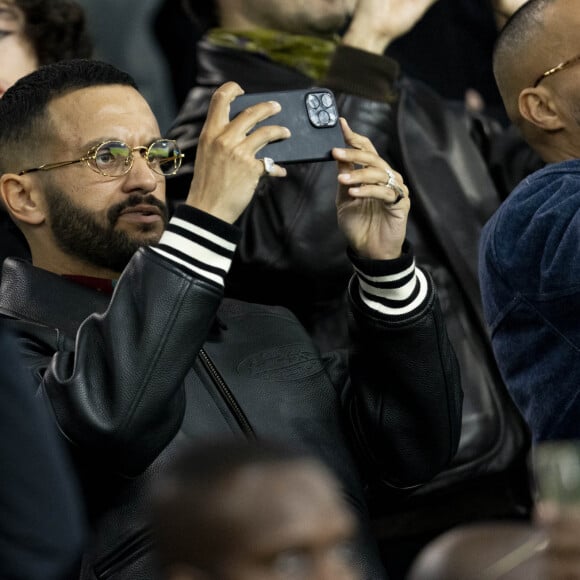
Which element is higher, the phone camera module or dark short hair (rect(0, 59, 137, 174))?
the phone camera module

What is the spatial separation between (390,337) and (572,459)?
966 mm

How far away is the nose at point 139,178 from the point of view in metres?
3.12

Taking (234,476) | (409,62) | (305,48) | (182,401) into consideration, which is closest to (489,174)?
(305,48)

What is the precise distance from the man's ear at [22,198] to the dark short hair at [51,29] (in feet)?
2.62

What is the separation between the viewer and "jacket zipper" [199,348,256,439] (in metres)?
2.92

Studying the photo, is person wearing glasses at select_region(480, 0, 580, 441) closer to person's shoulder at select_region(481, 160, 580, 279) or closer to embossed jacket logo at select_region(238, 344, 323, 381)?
person's shoulder at select_region(481, 160, 580, 279)

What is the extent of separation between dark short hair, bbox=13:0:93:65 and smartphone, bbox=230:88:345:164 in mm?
1168

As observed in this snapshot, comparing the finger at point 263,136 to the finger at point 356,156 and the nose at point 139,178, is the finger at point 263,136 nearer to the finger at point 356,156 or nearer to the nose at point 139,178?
the finger at point 356,156

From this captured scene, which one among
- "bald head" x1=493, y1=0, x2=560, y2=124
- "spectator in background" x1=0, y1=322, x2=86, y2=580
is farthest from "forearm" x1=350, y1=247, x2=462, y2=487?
"spectator in background" x1=0, y1=322, x2=86, y2=580

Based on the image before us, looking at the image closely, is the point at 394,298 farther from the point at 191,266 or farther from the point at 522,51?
the point at 522,51

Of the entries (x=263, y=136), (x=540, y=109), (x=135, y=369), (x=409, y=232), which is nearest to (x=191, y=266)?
(x=135, y=369)

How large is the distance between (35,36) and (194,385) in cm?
138

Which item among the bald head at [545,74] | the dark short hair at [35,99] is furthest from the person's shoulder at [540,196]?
the dark short hair at [35,99]

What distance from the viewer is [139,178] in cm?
312
